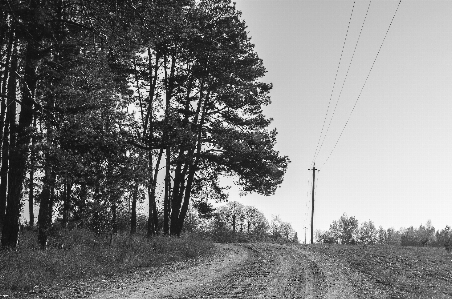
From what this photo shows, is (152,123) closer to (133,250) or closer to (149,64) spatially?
(149,64)

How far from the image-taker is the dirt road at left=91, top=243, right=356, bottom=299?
10.3 m

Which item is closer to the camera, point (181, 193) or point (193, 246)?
point (193, 246)

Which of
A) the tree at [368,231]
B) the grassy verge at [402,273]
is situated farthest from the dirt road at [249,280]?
the tree at [368,231]

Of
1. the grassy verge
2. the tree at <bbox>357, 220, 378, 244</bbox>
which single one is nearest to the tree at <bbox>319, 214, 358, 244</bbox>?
the tree at <bbox>357, 220, 378, 244</bbox>

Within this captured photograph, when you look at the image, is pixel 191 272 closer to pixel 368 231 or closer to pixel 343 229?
pixel 343 229

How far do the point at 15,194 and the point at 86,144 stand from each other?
2.93 m

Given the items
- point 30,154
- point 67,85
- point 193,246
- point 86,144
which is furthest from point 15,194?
point 193,246

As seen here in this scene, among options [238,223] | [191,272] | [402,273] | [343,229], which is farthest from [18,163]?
[343,229]

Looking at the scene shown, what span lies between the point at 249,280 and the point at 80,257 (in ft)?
18.9

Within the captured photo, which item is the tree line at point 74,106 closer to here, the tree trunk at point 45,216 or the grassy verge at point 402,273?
the tree trunk at point 45,216

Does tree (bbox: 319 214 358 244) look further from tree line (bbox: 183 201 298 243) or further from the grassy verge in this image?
the grassy verge

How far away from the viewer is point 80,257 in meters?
13.5

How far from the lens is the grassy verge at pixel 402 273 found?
12086 millimetres

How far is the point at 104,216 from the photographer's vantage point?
16.3 meters
